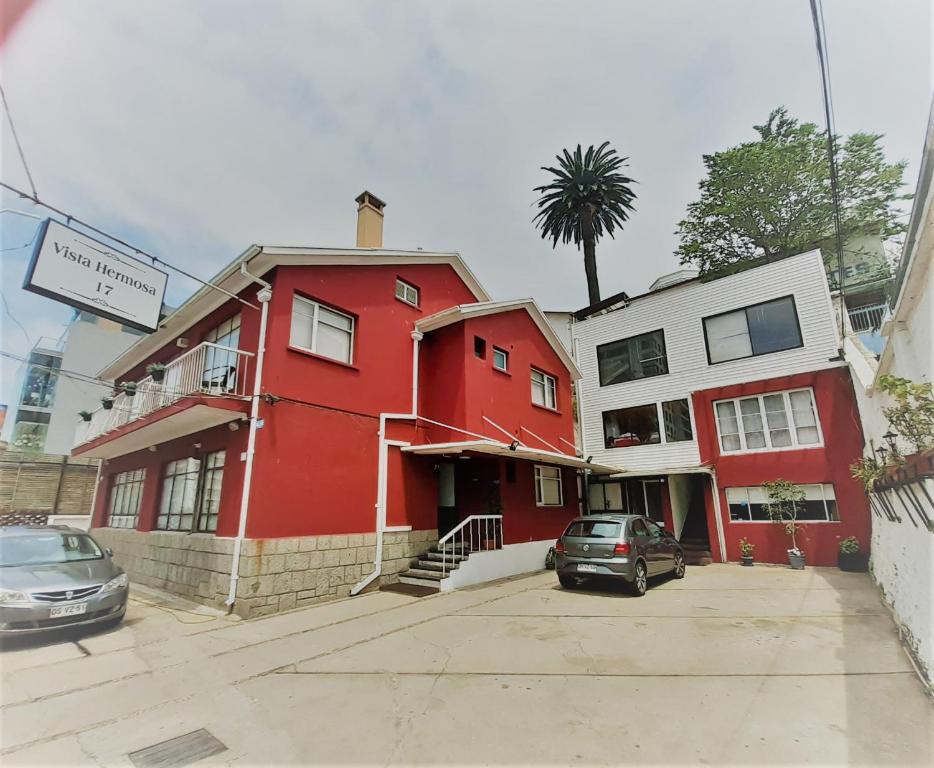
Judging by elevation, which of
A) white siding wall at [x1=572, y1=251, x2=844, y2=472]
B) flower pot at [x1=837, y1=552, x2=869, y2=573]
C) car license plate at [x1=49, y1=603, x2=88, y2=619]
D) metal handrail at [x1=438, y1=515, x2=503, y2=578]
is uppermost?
white siding wall at [x1=572, y1=251, x2=844, y2=472]

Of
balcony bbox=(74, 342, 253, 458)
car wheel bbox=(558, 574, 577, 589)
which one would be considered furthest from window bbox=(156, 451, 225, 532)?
car wheel bbox=(558, 574, 577, 589)

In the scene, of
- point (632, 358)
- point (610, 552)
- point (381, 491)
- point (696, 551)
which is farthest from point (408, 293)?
point (696, 551)

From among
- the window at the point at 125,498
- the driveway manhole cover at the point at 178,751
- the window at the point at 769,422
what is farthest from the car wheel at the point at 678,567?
the window at the point at 125,498

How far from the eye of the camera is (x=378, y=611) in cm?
773

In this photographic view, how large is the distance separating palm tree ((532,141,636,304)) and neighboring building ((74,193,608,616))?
14.3 m

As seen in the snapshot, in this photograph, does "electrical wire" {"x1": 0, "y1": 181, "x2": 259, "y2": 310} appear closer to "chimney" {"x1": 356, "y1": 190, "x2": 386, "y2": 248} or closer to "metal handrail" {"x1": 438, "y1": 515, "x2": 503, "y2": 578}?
"chimney" {"x1": 356, "y1": 190, "x2": 386, "y2": 248}

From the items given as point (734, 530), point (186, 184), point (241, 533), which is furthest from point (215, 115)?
point (734, 530)

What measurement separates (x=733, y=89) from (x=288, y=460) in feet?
30.0

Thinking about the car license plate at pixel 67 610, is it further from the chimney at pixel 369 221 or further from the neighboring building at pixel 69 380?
the neighboring building at pixel 69 380

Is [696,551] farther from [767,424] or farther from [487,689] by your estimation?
[487,689]

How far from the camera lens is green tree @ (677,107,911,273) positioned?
19.9 m

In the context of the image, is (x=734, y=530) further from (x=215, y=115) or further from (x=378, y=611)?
(x=215, y=115)

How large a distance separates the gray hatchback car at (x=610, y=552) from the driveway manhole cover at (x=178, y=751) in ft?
23.0

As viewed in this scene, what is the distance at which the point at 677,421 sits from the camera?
610 inches
